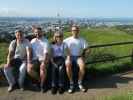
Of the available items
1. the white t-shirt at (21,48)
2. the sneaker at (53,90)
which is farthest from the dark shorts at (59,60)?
the white t-shirt at (21,48)

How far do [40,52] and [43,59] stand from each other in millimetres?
221

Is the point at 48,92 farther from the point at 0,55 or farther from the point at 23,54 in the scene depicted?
the point at 0,55

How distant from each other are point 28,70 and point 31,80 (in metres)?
0.38

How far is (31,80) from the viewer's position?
909 centimetres

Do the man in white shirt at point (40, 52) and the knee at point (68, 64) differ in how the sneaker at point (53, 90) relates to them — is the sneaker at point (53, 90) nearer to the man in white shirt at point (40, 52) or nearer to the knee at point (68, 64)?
the man in white shirt at point (40, 52)

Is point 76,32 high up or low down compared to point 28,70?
up

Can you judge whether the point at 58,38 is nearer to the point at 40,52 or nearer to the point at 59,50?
the point at 59,50

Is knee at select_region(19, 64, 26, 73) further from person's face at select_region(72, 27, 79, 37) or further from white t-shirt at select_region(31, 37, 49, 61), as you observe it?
person's face at select_region(72, 27, 79, 37)

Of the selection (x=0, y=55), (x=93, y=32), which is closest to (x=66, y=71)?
(x=0, y=55)

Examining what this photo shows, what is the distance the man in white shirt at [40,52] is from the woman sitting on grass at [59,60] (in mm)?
214

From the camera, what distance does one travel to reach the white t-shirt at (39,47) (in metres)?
8.92

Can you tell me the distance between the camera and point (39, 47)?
29.4ft

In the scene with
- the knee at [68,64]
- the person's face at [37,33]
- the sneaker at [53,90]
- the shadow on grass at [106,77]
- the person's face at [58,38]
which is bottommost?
the shadow on grass at [106,77]

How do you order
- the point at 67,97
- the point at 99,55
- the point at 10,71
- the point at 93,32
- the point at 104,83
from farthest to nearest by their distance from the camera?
the point at 93,32 → the point at 99,55 → the point at 104,83 → the point at 10,71 → the point at 67,97
